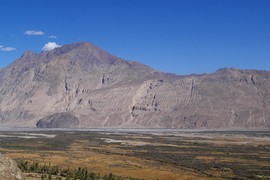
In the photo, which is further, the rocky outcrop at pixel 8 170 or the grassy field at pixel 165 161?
the grassy field at pixel 165 161

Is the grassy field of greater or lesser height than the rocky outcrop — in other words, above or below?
below

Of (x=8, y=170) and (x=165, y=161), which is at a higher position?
(x=8, y=170)

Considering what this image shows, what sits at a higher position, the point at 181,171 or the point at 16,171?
the point at 16,171

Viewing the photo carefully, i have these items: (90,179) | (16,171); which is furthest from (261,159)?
(16,171)

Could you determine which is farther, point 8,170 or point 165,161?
point 165,161

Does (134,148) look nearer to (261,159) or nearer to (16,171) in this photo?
(261,159)

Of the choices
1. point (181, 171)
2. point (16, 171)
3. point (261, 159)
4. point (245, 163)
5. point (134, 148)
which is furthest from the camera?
point (134, 148)

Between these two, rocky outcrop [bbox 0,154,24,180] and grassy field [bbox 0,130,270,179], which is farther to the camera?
grassy field [bbox 0,130,270,179]

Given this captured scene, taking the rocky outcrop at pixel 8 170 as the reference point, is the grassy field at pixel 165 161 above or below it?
below
